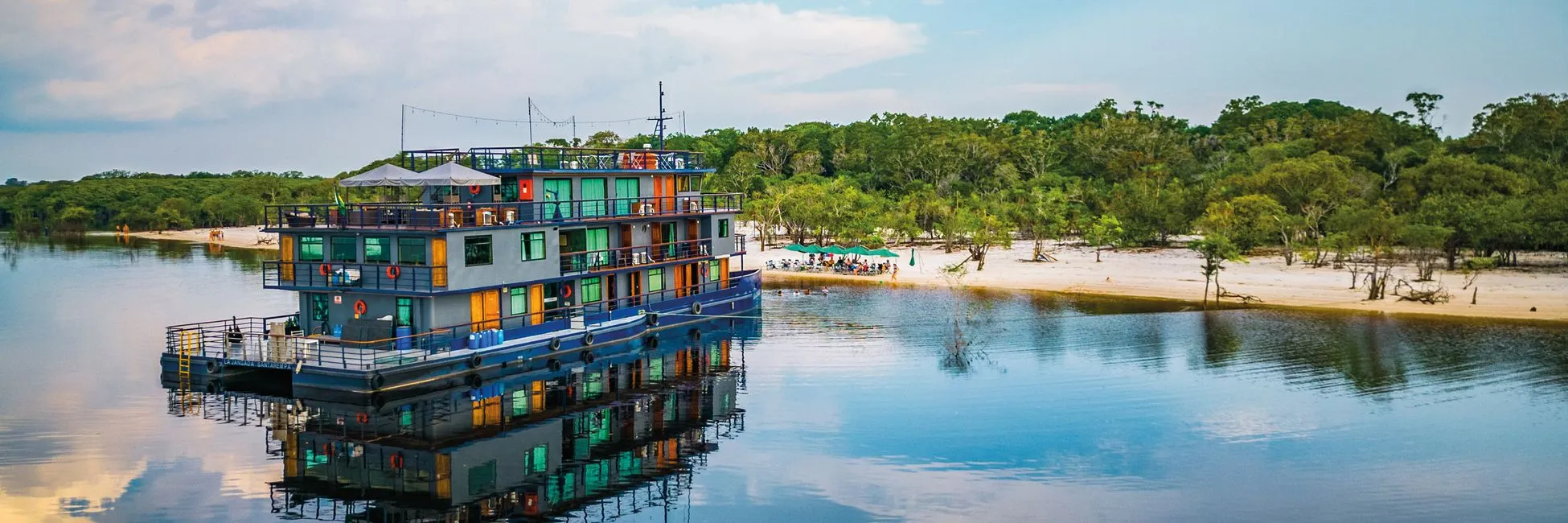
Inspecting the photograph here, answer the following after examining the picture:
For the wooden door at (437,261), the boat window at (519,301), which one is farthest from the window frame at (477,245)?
the boat window at (519,301)

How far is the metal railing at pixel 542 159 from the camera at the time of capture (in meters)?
44.1

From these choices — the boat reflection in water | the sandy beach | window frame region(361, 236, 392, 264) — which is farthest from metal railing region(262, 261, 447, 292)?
the sandy beach

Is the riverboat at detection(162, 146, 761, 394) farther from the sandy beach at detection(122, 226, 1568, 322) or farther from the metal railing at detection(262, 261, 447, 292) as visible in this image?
the sandy beach at detection(122, 226, 1568, 322)

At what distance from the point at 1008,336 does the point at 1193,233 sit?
139 ft

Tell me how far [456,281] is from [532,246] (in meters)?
4.25

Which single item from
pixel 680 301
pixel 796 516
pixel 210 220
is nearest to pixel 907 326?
pixel 680 301

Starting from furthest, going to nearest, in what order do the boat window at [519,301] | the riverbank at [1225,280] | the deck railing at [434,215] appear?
1. the riverbank at [1225,280]
2. the boat window at [519,301]
3. the deck railing at [434,215]

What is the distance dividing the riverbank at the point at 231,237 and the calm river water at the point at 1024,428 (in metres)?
71.5

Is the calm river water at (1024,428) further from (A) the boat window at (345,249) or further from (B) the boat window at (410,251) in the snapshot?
(B) the boat window at (410,251)

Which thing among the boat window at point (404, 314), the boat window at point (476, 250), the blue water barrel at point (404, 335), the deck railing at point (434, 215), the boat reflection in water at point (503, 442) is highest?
the deck railing at point (434, 215)

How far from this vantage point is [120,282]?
266 feet

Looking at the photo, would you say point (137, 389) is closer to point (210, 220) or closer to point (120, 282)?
point (120, 282)

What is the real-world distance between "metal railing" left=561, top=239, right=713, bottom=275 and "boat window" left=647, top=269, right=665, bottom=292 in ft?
2.44

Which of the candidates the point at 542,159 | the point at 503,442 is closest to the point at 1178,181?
the point at 542,159
